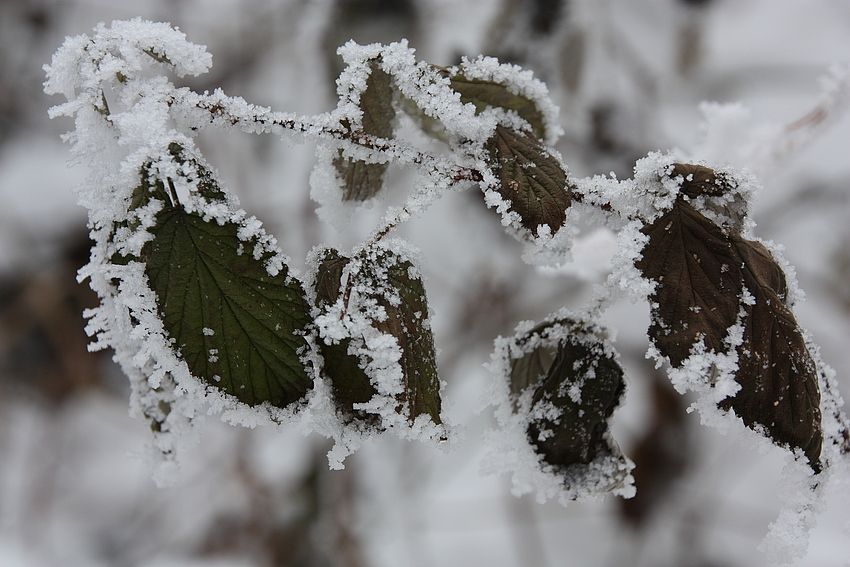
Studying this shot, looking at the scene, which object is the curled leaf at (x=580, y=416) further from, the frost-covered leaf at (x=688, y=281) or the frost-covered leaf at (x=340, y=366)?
the frost-covered leaf at (x=340, y=366)

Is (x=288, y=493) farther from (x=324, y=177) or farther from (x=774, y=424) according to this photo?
(x=774, y=424)

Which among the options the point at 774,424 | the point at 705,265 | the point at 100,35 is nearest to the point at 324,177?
the point at 100,35

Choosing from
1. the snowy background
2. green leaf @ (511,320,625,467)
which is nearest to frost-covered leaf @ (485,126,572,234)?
green leaf @ (511,320,625,467)

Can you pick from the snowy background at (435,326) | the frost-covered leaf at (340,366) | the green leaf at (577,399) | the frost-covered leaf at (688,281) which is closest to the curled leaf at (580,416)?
the green leaf at (577,399)

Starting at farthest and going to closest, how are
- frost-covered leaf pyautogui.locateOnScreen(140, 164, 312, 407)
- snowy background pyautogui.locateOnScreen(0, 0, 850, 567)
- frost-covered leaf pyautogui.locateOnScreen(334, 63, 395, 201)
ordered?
snowy background pyautogui.locateOnScreen(0, 0, 850, 567) < frost-covered leaf pyautogui.locateOnScreen(334, 63, 395, 201) < frost-covered leaf pyautogui.locateOnScreen(140, 164, 312, 407)

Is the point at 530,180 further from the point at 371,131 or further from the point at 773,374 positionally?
the point at 773,374

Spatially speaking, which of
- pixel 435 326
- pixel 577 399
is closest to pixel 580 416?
pixel 577 399

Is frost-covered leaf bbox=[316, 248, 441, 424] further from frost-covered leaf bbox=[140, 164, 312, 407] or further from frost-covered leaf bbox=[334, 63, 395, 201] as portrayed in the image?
frost-covered leaf bbox=[334, 63, 395, 201]
